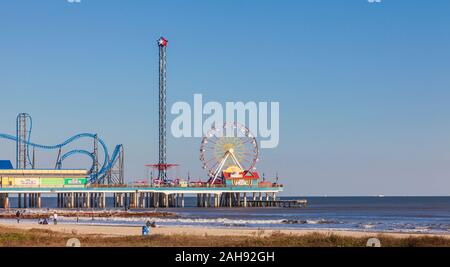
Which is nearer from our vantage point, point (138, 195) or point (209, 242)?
point (209, 242)

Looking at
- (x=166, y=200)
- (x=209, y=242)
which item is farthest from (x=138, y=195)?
(x=209, y=242)

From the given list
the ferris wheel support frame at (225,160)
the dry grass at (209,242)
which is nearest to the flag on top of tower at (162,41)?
the ferris wheel support frame at (225,160)

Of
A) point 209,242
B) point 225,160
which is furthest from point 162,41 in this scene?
point 209,242

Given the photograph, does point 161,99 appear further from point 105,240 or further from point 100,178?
point 105,240

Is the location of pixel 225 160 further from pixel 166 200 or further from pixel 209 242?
pixel 209 242

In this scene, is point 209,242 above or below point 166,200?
above

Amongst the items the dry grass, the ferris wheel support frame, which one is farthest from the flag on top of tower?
the dry grass

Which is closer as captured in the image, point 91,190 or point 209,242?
point 209,242

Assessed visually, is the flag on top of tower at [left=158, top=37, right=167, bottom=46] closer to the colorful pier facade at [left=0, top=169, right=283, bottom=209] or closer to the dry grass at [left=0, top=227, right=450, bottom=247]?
the colorful pier facade at [left=0, top=169, right=283, bottom=209]

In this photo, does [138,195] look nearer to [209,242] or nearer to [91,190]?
[91,190]
